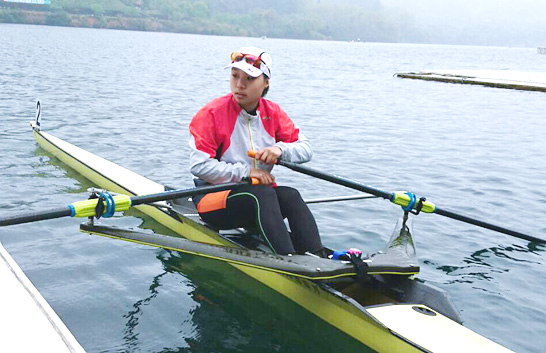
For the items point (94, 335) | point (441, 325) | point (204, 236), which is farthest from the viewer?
point (204, 236)

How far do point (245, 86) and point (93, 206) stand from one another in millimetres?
1695

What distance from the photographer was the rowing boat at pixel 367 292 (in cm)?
467

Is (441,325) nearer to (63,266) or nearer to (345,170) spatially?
(63,266)

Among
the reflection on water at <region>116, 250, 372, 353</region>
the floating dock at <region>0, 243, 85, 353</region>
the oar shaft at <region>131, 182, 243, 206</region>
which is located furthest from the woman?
the floating dock at <region>0, 243, 85, 353</region>

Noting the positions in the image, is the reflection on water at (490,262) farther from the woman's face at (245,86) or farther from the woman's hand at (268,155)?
the woman's face at (245,86)

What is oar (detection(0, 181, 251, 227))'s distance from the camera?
15.8ft

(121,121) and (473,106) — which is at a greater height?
(473,106)

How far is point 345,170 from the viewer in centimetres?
1240

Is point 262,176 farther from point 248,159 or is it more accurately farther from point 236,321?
point 236,321

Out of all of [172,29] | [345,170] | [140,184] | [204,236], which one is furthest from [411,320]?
[172,29]

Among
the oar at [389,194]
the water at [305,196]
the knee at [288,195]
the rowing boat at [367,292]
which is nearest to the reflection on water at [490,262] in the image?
the water at [305,196]

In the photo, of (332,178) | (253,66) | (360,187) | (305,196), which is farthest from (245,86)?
(305,196)

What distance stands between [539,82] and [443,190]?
25644mm

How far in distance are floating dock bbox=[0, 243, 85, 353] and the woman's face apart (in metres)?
2.38
